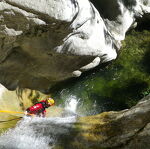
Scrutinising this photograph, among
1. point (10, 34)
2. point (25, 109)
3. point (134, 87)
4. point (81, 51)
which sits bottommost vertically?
point (25, 109)

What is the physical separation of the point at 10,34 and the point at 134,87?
15.7ft

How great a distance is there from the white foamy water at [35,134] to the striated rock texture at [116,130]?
0.46m

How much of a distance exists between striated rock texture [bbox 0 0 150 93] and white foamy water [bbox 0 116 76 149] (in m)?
1.38

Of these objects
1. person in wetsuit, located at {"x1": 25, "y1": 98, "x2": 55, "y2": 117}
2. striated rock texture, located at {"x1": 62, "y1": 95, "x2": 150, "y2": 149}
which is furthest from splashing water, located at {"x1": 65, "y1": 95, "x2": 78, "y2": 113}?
striated rock texture, located at {"x1": 62, "y1": 95, "x2": 150, "y2": 149}

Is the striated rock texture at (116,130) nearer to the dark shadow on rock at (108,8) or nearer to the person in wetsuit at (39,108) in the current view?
the person in wetsuit at (39,108)

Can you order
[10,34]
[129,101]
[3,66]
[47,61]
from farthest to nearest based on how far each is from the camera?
1. [129,101]
2. [47,61]
3. [3,66]
4. [10,34]

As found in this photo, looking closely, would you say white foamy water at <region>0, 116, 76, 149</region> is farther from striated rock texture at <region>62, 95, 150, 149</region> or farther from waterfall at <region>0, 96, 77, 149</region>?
striated rock texture at <region>62, 95, 150, 149</region>

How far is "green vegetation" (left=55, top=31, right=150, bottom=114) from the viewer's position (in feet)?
28.1

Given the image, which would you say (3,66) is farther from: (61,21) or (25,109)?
(61,21)

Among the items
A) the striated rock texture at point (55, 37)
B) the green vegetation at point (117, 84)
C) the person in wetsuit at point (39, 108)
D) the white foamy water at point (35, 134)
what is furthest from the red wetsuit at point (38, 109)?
the green vegetation at point (117, 84)

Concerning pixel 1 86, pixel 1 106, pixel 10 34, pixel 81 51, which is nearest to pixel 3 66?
pixel 1 86

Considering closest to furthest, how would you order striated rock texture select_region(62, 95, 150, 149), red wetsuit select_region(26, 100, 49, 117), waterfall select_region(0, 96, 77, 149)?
striated rock texture select_region(62, 95, 150, 149)
waterfall select_region(0, 96, 77, 149)
red wetsuit select_region(26, 100, 49, 117)

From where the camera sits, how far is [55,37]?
640 cm

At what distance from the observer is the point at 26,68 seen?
7473mm
